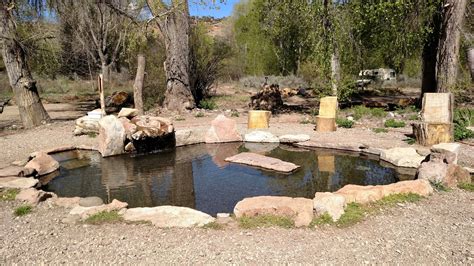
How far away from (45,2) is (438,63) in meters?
11.0

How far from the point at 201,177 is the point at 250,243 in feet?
10.4

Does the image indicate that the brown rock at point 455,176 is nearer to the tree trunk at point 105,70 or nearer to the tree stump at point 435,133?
A: the tree stump at point 435,133

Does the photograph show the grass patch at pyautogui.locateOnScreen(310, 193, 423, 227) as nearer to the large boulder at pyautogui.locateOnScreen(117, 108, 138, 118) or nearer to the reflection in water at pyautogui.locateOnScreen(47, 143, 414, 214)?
the reflection in water at pyautogui.locateOnScreen(47, 143, 414, 214)

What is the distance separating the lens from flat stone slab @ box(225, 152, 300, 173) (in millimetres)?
7305

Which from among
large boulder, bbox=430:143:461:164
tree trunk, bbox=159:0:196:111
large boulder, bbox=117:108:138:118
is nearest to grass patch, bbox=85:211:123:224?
large boulder, bbox=430:143:461:164

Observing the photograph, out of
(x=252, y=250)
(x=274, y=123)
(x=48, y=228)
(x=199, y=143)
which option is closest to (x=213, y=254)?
(x=252, y=250)

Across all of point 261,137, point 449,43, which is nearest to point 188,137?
point 261,137

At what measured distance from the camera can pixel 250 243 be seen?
4.02 meters

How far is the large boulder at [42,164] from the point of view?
279 inches

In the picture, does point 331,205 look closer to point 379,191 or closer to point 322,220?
point 322,220

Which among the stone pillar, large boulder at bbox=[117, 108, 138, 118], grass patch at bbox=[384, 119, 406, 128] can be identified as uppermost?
large boulder at bbox=[117, 108, 138, 118]

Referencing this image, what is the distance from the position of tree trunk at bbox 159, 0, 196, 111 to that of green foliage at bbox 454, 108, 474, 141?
843 centimetres

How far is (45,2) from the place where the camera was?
36.6 ft

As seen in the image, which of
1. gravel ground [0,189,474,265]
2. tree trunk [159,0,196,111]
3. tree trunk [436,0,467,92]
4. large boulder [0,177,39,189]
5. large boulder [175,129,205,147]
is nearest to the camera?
gravel ground [0,189,474,265]
